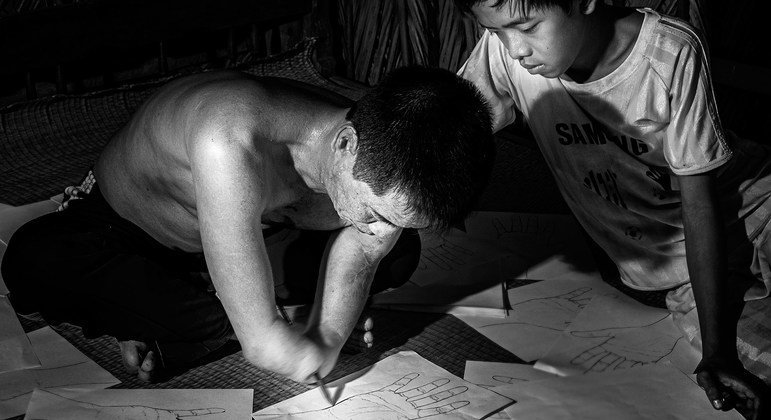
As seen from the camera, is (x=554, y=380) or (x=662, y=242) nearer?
(x=554, y=380)

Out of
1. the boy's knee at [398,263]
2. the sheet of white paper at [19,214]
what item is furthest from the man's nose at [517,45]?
the sheet of white paper at [19,214]

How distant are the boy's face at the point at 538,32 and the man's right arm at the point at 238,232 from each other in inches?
16.5

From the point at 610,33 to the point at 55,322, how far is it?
111cm

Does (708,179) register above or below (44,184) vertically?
above

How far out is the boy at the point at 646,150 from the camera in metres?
1.37

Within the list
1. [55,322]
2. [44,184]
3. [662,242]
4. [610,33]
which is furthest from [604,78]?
[44,184]

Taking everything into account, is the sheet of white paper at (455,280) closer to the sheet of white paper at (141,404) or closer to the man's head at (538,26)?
the sheet of white paper at (141,404)

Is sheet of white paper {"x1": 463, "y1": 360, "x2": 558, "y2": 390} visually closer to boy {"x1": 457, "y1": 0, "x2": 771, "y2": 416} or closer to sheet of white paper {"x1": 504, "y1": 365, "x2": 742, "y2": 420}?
sheet of white paper {"x1": 504, "y1": 365, "x2": 742, "y2": 420}

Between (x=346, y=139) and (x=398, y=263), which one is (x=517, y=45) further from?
(x=398, y=263)

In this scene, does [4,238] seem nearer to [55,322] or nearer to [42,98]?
[55,322]

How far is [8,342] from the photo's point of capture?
1582mm

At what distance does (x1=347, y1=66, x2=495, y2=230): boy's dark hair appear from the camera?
110 centimetres

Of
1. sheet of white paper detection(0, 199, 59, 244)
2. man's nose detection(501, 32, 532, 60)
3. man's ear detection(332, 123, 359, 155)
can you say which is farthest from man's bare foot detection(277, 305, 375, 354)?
sheet of white paper detection(0, 199, 59, 244)

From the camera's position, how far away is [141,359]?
57.7 inches
